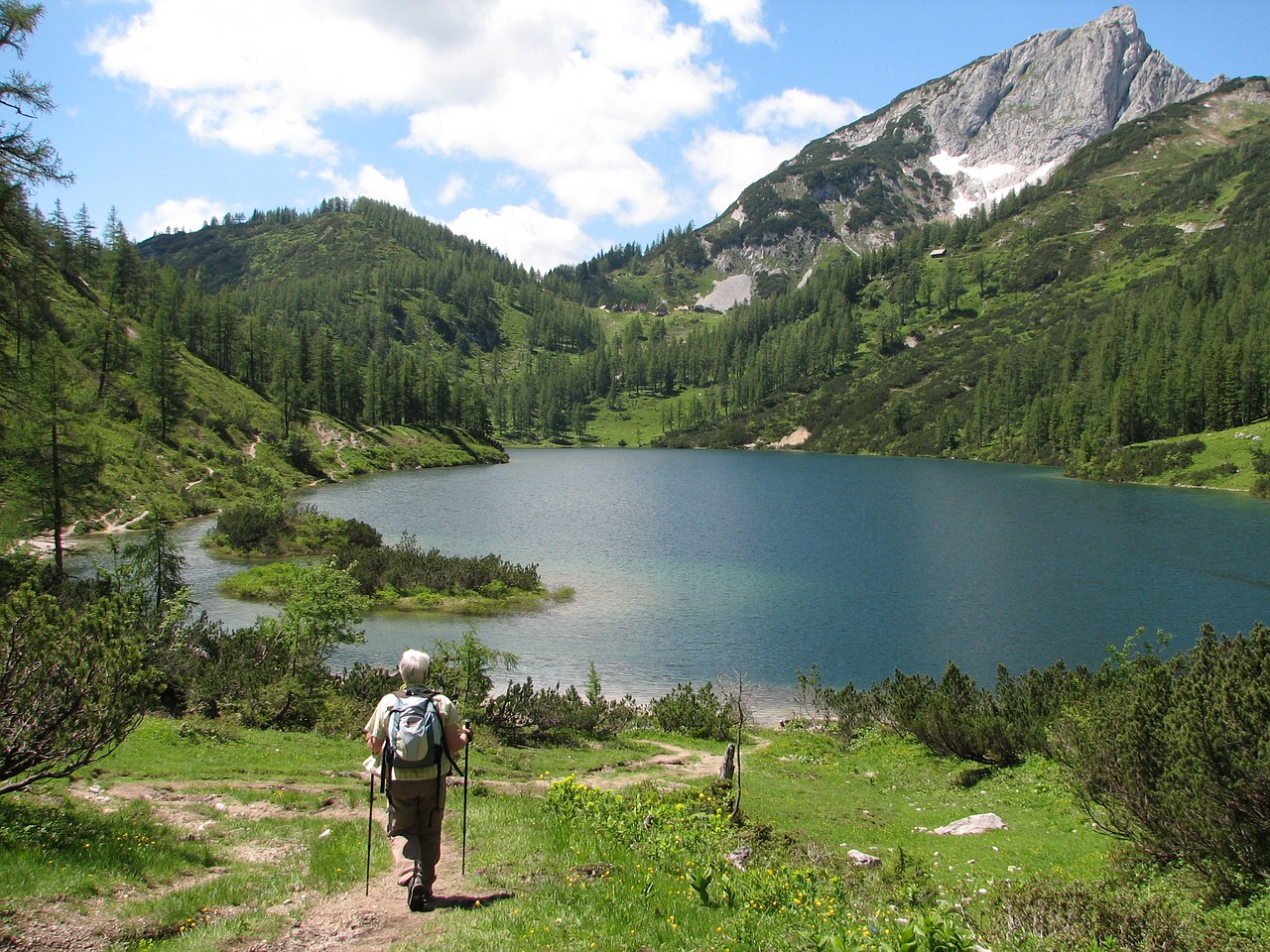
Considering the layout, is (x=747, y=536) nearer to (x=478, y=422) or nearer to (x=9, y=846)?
(x=9, y=846)

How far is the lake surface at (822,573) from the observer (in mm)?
35688

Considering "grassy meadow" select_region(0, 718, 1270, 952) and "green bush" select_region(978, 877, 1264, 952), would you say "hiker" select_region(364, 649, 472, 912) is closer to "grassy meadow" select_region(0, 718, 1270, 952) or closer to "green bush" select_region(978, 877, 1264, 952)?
"grassy meadow" select_region(0, 718, 1270, 952)

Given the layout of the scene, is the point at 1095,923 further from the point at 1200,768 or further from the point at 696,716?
the point at 696,716

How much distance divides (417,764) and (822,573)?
46.3 meters

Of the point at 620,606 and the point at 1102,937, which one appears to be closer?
the point at 1102,937

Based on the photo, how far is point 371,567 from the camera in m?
47.7

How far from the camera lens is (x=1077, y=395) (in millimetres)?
147750

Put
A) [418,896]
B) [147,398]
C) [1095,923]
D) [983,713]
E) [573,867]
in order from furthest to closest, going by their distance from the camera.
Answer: [147,398] < [983,713] < [573,867] < [1095,923] < [418,896]

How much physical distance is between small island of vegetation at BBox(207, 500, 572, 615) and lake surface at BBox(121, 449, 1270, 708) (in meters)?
1.98

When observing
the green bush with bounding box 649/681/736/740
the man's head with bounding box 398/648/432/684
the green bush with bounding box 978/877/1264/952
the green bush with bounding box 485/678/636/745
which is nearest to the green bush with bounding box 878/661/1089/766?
the green bush with bounding box 649/681/736/740

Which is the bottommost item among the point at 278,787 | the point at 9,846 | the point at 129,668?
the point at 278,787

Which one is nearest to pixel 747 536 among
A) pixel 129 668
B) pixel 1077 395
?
pixel 129 668

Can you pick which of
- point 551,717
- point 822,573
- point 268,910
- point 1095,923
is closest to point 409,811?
point 268,910

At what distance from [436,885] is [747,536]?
189 feet
